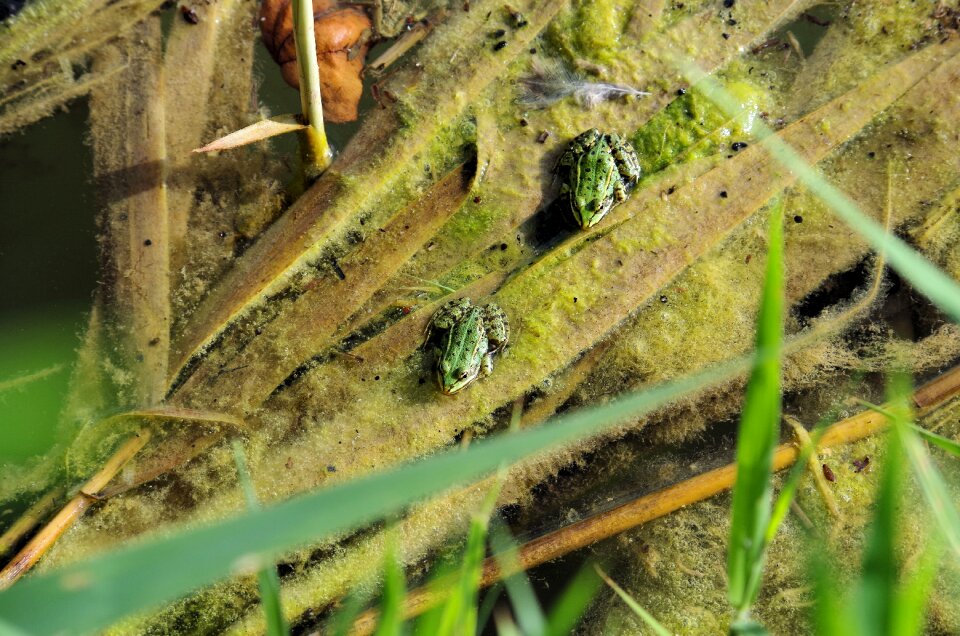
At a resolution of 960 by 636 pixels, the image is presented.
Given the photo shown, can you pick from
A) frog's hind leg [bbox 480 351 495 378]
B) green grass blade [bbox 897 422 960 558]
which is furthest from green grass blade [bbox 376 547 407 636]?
frog's hind leg [bbox 480 351 495 378]

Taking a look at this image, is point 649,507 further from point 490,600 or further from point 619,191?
point 619,191

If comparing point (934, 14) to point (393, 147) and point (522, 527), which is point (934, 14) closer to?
point (393, 147)

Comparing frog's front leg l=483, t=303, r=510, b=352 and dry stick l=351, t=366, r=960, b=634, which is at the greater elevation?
frog's front leg l=483, t=303, r=510, b=352

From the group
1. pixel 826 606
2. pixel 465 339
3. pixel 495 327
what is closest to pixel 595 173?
Answer: pixel 495 327

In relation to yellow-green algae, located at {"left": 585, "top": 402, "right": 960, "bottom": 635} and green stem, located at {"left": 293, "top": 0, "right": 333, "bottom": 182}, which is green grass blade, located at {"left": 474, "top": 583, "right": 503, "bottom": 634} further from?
green stem, located at {"left": 293, "top": 0, "right": 333, "bottom": 182}

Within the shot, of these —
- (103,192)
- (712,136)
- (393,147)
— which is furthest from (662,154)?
(103,192)

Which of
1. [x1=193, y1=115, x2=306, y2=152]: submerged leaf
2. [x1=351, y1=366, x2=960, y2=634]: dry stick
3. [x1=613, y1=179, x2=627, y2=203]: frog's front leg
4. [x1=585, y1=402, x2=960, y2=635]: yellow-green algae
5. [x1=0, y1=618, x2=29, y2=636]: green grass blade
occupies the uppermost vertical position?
[x1=193, y1=115, x2=306, y2=152]: submerged leaf

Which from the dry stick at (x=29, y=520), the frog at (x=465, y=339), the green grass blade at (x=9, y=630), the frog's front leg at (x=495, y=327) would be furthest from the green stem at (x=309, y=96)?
the green grass blade at (x=9, y=630)
